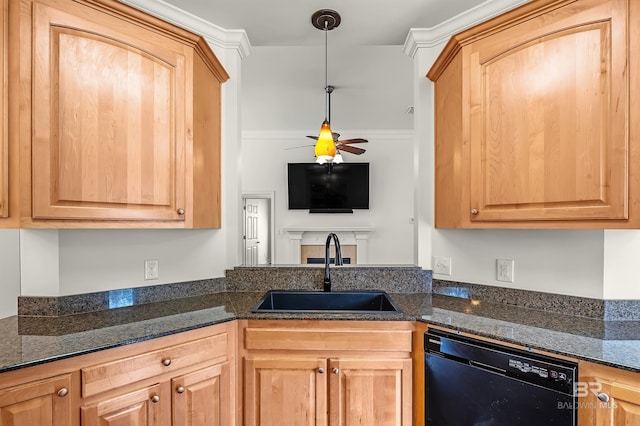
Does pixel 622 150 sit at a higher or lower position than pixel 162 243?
higher

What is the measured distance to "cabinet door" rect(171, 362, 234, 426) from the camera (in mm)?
1310

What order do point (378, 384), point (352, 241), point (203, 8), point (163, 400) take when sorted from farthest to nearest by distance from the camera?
point (352, 241) → point (203, 8) → point (378, 384) → point (163, 400)

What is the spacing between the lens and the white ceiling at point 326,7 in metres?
1.76

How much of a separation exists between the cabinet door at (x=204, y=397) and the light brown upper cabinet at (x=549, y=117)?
4.35 feet

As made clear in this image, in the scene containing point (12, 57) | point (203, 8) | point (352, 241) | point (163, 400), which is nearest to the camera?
point (12, 57)

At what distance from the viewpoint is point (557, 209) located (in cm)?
130

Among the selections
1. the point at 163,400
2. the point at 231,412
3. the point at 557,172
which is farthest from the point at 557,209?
the point at 163,400

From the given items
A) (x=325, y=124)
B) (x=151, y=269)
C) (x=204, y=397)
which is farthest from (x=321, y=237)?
(x=204, y=397)

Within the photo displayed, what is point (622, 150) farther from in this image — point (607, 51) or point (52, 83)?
point (52, 83)

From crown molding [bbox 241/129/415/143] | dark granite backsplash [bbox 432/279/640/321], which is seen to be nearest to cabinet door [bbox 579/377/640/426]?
dark granite backsplash [bbox 432/279/640/321]

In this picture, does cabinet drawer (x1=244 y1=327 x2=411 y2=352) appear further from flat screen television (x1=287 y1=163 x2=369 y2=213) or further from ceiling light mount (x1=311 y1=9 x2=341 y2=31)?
flat screen television (x1=287 y1=163 x2=369 y2=213)

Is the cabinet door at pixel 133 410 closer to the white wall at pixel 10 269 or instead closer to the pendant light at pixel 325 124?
the white wall at pixel 10 269

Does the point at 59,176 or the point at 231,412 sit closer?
the point at 59,176

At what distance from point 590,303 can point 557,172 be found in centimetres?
65
